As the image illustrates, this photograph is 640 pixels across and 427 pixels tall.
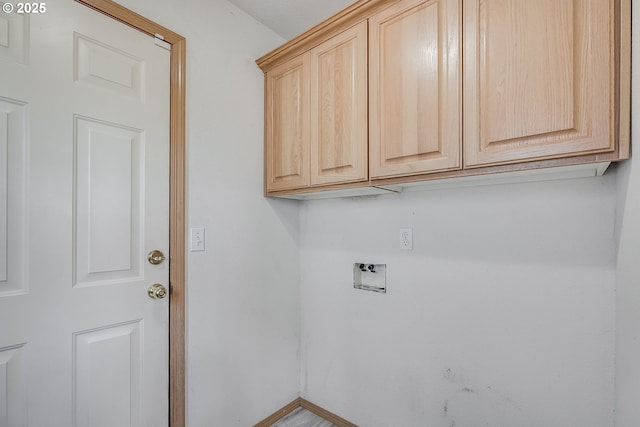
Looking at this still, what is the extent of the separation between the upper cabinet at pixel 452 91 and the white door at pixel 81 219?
A: 0.75 m

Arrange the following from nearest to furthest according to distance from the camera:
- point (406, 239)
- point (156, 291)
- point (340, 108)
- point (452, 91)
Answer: point (452, 91) < point (156, 291) < point (340, 108) < point (406, 239)

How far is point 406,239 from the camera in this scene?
161 cm

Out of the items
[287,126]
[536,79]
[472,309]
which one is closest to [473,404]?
[472,309]

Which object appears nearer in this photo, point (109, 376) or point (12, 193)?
point (12, 193)

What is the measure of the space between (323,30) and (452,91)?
0.77 m

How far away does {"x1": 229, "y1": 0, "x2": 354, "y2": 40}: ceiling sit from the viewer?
1.65m

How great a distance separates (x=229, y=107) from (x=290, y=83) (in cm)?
38

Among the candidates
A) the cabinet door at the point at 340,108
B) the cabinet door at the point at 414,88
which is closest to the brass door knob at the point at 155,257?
the cabinet door at the point at 340,108

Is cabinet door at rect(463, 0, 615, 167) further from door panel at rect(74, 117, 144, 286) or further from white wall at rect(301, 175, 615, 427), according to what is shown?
door panel at rect(74, 117, 144, 286)

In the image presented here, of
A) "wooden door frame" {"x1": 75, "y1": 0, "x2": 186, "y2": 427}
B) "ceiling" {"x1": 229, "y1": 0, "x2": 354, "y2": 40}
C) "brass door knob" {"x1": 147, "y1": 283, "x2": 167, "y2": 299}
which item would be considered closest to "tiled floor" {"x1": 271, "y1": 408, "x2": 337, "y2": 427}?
"wooden door frame" {"x1": 75, "y1": 0, "x2": 186, "y2": 427}

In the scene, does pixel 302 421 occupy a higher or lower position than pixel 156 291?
lower

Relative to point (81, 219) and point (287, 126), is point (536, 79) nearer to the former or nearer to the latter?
point (287, 126)

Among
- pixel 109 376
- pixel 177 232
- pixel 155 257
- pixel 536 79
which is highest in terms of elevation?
pixel 536 79

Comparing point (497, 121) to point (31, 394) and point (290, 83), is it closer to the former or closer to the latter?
point (290, 83)
